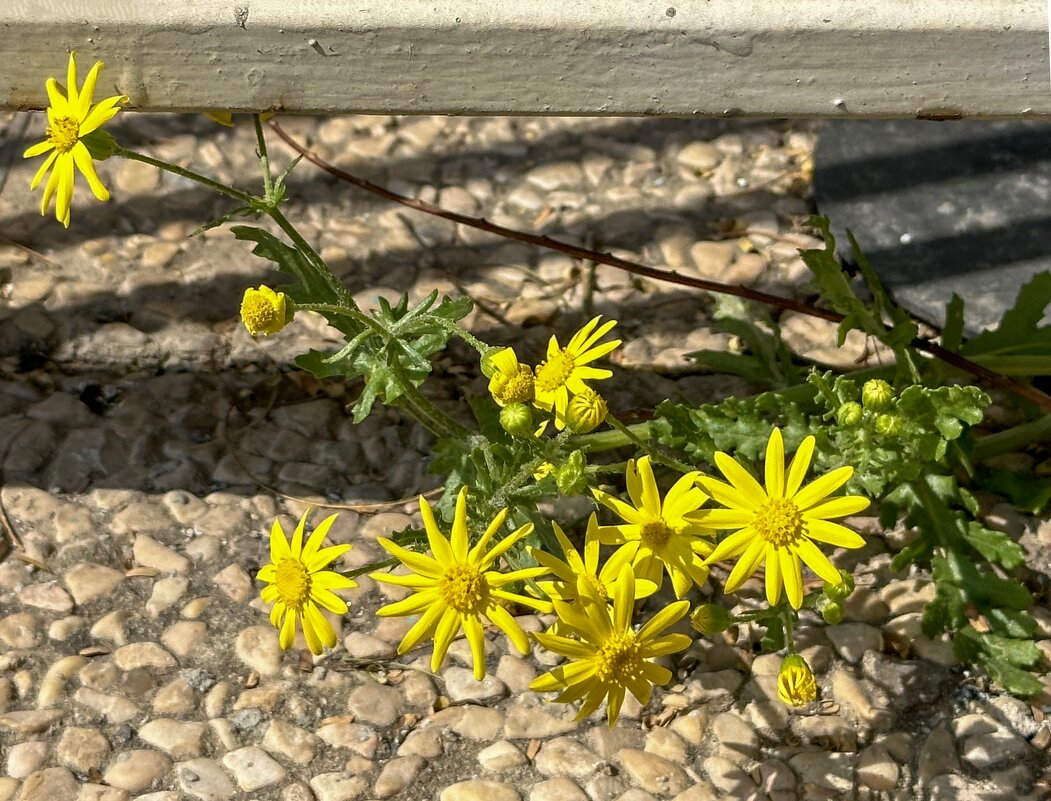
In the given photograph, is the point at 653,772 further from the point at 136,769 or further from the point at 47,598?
the point at 47,598

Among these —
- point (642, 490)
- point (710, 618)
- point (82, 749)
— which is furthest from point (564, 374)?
point (82, 749)

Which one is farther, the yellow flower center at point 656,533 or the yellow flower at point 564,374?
the yellow flower at point 564,374

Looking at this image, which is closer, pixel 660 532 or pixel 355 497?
pixel 660 532

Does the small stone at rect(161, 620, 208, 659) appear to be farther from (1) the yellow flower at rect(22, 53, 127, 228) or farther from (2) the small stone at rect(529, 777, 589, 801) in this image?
(1) the yellow flower at rect(22, 53, 127, 228)

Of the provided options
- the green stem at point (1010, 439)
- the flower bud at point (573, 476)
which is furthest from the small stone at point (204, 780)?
the green stem at point (1010, 439)

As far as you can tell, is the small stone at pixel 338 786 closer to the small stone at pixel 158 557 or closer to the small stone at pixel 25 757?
the small stone at pixel 25 757

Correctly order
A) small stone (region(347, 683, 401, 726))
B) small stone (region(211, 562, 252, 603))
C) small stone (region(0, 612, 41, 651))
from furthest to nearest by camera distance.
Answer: small stone (region(211, 562, 252, 603)) → small stone (region(0, 612, 41, 651)) → small stone (region(347, 683, 401, 726))

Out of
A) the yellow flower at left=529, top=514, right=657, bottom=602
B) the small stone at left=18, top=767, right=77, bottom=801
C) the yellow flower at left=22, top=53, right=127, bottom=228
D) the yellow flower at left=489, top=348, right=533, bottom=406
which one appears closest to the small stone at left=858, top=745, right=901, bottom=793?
the yellow flower at left=529, top=514, right=657, bottom=602
